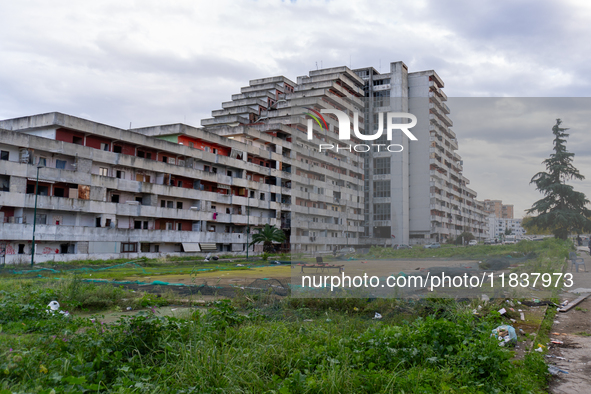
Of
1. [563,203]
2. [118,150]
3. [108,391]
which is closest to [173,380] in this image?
[108,391]

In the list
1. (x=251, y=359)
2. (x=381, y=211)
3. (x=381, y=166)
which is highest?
(x=381, y=166)

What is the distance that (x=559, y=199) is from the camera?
1149cm

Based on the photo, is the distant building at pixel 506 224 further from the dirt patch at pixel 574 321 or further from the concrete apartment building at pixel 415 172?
the dirt patch at pixel 574 321

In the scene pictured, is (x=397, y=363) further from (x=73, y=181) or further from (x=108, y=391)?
(x=73, y=181)

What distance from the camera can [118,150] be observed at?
1671 inches

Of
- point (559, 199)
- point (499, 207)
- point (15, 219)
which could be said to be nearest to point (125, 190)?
point (15, 219)

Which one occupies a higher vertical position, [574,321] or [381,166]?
[381,166]

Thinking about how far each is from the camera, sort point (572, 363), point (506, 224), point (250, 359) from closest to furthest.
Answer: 1. point (250, 359)
2. point (572, 363)
3. point (506, 224)

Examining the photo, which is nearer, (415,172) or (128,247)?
(415,172)

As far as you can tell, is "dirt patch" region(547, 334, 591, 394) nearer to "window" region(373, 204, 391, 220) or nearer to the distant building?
"window" region(373, 204, 391, 220)

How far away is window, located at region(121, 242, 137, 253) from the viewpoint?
40.5m

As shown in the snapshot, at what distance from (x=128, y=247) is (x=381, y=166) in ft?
118

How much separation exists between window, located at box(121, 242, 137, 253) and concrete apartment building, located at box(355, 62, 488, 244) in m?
34.2

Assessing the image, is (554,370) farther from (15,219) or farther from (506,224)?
(15,219)
